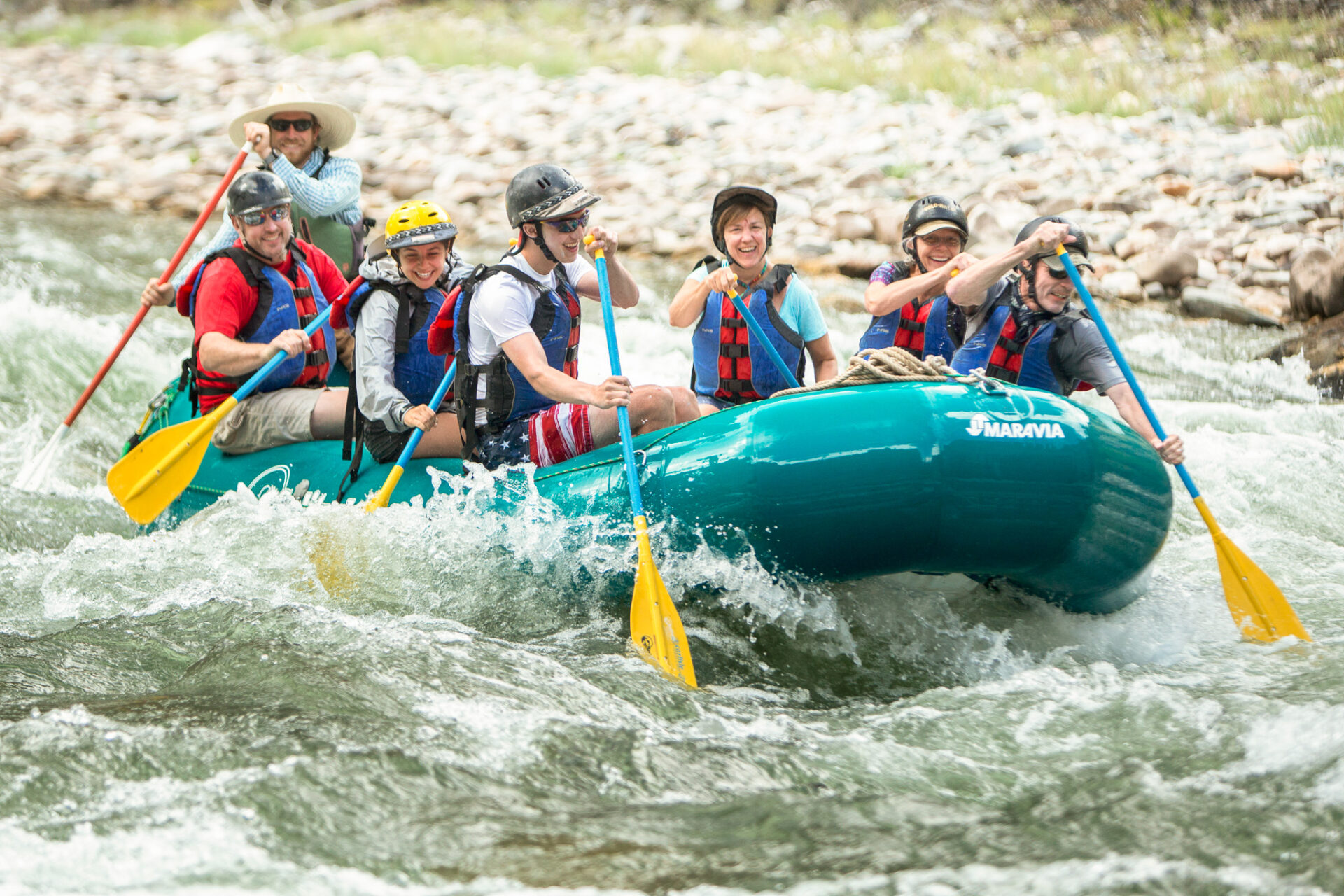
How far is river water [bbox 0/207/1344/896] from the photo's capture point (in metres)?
2.44

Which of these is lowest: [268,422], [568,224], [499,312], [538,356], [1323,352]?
[1323,352]

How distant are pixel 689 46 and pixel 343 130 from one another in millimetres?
9299

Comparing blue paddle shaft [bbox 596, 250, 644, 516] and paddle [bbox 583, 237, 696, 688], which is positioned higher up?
blue paddle shaft [bbox 596, 250, 644, 516]

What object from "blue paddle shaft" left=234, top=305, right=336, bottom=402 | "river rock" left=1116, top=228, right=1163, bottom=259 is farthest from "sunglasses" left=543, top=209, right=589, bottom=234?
"river rock" left=1116, top=228, right=1163, bottom=259

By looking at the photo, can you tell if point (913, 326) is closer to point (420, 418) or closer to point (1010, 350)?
point (1010, 350)

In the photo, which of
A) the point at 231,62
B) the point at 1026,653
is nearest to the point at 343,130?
the point at 1026,653

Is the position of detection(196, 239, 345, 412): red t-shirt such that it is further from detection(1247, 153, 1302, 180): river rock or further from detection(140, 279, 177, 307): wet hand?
detection(1247, 153, 1302, 180): river rock

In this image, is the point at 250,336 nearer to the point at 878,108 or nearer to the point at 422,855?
the point at 422,855

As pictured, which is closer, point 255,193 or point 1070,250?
point 1070,250

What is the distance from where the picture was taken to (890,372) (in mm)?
3543

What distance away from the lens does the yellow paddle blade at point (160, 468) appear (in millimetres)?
4637

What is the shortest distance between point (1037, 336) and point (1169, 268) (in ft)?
14.8

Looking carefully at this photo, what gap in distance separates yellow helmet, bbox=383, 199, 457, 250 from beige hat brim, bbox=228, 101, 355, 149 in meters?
1.52

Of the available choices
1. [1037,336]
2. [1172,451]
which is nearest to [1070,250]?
[1037,336]
